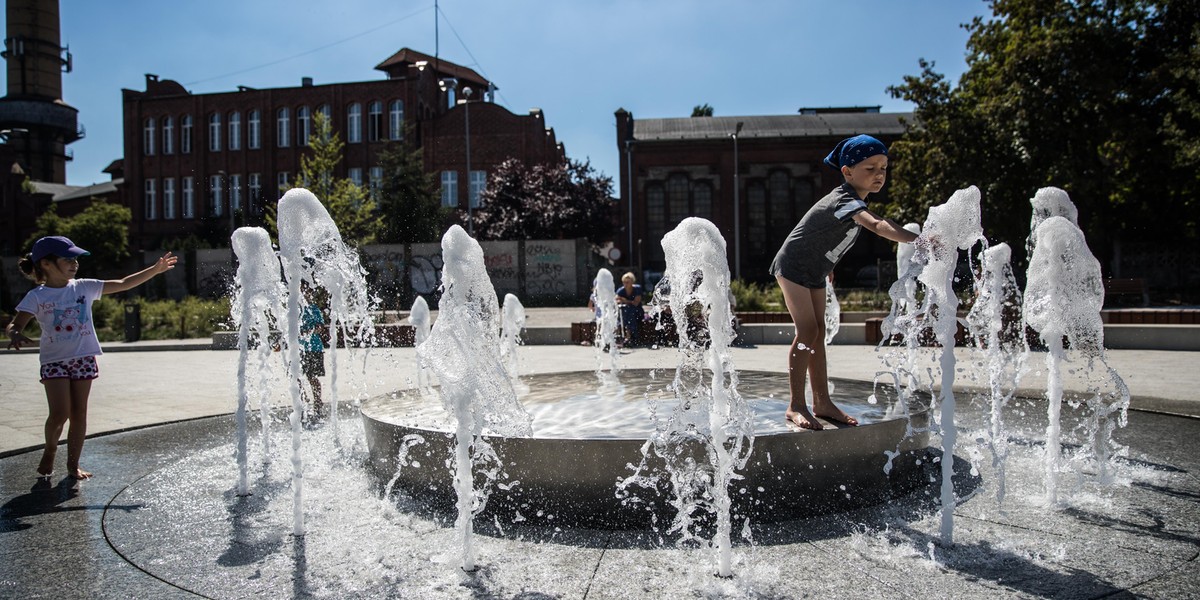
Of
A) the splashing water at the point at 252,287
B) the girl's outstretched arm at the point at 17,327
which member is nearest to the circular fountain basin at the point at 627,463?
the splashing water at the point at 252,287

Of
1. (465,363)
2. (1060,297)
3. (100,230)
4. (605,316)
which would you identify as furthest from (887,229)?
(100,230)

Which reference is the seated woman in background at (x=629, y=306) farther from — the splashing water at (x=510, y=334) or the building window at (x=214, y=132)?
the building window at (x=214, y=132)

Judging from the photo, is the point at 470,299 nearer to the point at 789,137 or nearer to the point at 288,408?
the point at 288,408

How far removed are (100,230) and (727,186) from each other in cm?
3543

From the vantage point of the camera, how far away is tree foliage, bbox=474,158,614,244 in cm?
3459

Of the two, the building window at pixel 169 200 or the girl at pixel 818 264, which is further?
the building window at pixel 169 200

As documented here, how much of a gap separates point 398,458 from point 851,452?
7.45 feet

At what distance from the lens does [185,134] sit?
44469 millimetres

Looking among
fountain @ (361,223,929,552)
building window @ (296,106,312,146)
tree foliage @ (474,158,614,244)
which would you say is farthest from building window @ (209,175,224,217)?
fountain @ (361,223,929,552)

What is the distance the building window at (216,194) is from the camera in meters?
43.1

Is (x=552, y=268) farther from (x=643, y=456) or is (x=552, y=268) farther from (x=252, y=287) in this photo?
(x=643, y=456)

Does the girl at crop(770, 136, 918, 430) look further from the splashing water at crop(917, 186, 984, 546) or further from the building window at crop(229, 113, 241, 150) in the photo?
the building window at crop(229, 113, 241, 150)

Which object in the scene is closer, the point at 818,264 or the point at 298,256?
the point at 298,256

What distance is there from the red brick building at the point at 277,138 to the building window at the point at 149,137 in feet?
0.20
